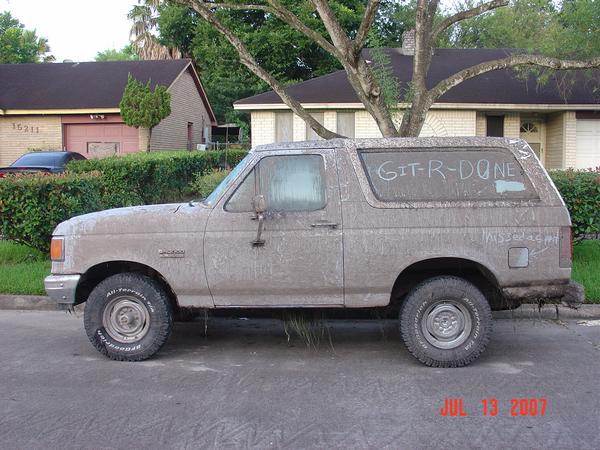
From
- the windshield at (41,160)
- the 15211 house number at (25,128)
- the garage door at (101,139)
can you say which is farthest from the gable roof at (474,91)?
the 15211 house number at (25,128)

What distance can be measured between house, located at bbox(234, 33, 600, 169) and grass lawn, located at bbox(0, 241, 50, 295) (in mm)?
8787

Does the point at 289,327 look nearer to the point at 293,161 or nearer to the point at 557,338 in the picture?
the point at 293,161

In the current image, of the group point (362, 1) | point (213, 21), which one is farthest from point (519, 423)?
point (362, 1)

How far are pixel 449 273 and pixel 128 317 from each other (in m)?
2.98

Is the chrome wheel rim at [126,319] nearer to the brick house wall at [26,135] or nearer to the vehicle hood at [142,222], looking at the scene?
the vehicle hood at [142,222]

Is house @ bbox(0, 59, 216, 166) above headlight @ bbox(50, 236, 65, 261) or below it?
above

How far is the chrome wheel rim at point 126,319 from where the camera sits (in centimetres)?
598

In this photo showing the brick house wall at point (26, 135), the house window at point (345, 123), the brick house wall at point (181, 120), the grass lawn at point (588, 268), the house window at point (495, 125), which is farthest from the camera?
the brick house wall at point (181, 120)

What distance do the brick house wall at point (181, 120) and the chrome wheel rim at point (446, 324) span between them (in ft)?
62.9

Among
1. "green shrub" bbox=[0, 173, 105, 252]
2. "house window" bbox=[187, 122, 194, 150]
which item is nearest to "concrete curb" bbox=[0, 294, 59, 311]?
"green shrub" bbox=[0, 173, 105, 252]

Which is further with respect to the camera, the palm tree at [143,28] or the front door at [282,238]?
the palm tree at [143,28]

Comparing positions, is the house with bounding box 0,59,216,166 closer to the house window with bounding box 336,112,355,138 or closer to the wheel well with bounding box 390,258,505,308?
the house window with bounding box 336,112,355,138

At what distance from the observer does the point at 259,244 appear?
5730mm

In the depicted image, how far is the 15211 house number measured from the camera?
23.8 meters
